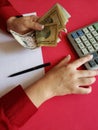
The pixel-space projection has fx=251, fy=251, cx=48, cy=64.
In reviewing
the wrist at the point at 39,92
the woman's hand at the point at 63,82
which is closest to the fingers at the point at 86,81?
the woman's hand at the point at 63,82

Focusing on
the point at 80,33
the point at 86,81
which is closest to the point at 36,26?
the point at 80,33

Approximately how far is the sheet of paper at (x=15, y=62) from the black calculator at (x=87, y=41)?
0.13 m

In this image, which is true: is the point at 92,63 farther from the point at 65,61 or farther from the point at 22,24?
the point at 22,24

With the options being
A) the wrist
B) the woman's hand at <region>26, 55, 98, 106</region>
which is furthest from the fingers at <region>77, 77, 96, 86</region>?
the wrist

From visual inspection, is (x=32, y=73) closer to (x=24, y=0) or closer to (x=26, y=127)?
(x=26, y=127)

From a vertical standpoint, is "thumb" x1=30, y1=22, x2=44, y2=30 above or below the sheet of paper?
above

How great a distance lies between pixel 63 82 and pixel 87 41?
6.8 inches

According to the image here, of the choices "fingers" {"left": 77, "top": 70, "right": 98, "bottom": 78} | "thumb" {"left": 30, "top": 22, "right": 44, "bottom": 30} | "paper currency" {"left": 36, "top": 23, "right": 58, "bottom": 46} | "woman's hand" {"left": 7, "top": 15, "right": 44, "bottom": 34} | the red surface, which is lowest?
the red surface

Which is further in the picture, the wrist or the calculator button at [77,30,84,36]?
the calculator button at [77,30,84,36]

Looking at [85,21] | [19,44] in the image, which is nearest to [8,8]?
[19,44]

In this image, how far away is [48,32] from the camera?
0.88m

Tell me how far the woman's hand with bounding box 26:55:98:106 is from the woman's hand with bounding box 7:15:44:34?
21 centimetres

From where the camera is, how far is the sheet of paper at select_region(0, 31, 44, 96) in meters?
0.83

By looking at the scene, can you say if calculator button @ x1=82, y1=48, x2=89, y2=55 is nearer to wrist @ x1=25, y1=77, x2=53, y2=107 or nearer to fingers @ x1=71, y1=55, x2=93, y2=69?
fingers @ x1=71, y1=55, x2=93, y2=69
